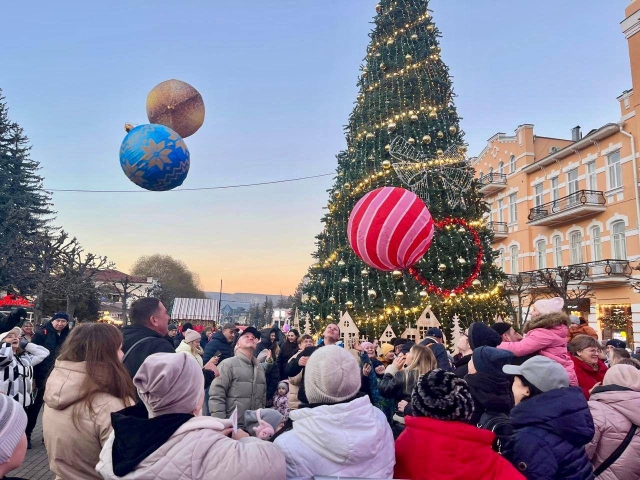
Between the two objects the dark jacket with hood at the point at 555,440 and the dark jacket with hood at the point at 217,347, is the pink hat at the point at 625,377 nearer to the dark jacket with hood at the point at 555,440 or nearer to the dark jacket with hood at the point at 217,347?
the dark jacket with hood at the point at 555,440

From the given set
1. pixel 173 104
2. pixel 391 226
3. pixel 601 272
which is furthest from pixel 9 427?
pixel 601 272

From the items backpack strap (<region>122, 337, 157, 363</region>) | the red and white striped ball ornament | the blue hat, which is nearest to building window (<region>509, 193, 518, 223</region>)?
the red and white striped ball ornament

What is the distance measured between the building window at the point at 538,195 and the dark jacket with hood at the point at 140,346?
1126 inches

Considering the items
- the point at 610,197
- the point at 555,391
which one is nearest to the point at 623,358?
the point at 555,391

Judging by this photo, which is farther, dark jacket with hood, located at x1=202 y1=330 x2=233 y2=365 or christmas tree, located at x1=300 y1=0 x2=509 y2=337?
christmas tree, located at x1=300 y1=0 x2=509 y2=337

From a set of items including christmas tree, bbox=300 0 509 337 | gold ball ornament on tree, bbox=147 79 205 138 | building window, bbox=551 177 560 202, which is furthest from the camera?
building window, bbox=551 177 560 202

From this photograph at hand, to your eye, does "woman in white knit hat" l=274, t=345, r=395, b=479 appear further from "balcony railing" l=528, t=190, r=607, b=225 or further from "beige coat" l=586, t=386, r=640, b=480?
"balcony railing" l=528, t=190, r=607, b=225

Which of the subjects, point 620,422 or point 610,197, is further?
point 610,197

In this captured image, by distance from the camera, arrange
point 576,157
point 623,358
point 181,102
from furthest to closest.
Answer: point 576,157
point 181,102
point 623,358

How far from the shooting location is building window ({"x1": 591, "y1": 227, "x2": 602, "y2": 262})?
24.0 m

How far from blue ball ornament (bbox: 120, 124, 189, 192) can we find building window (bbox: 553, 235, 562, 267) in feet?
86.9

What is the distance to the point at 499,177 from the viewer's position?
3161 centimetres

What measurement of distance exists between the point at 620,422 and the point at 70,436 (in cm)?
355

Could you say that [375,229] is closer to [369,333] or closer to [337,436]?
[337,436]
